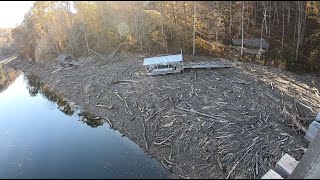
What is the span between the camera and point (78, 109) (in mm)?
23828

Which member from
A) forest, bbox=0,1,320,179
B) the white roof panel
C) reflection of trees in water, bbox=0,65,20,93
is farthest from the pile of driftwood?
the white roof panel

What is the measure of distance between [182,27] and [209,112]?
49.2 feet

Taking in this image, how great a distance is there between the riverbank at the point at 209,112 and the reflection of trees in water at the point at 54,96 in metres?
0.58

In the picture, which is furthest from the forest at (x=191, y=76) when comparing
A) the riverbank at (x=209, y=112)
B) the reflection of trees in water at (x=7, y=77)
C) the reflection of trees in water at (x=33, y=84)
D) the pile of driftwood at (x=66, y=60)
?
the reflection of trees in water at (x=7, y=77)

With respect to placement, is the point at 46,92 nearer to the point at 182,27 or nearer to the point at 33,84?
the point at 33,84

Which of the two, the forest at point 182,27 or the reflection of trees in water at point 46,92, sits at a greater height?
the forest at point 182,27

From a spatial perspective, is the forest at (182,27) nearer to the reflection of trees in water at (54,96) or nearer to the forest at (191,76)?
the forest at (191,76)

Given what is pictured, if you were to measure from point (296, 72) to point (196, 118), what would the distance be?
40.0 ft

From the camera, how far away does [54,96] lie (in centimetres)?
2827

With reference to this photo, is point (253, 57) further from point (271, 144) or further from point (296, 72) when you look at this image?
point (271, 144)

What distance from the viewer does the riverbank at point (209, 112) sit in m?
14.5

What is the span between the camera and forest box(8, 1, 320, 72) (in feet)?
90.4

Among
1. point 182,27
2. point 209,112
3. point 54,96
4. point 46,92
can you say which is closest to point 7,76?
point 46,92

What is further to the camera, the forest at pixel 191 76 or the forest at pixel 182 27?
the forest at pixel 182 27
